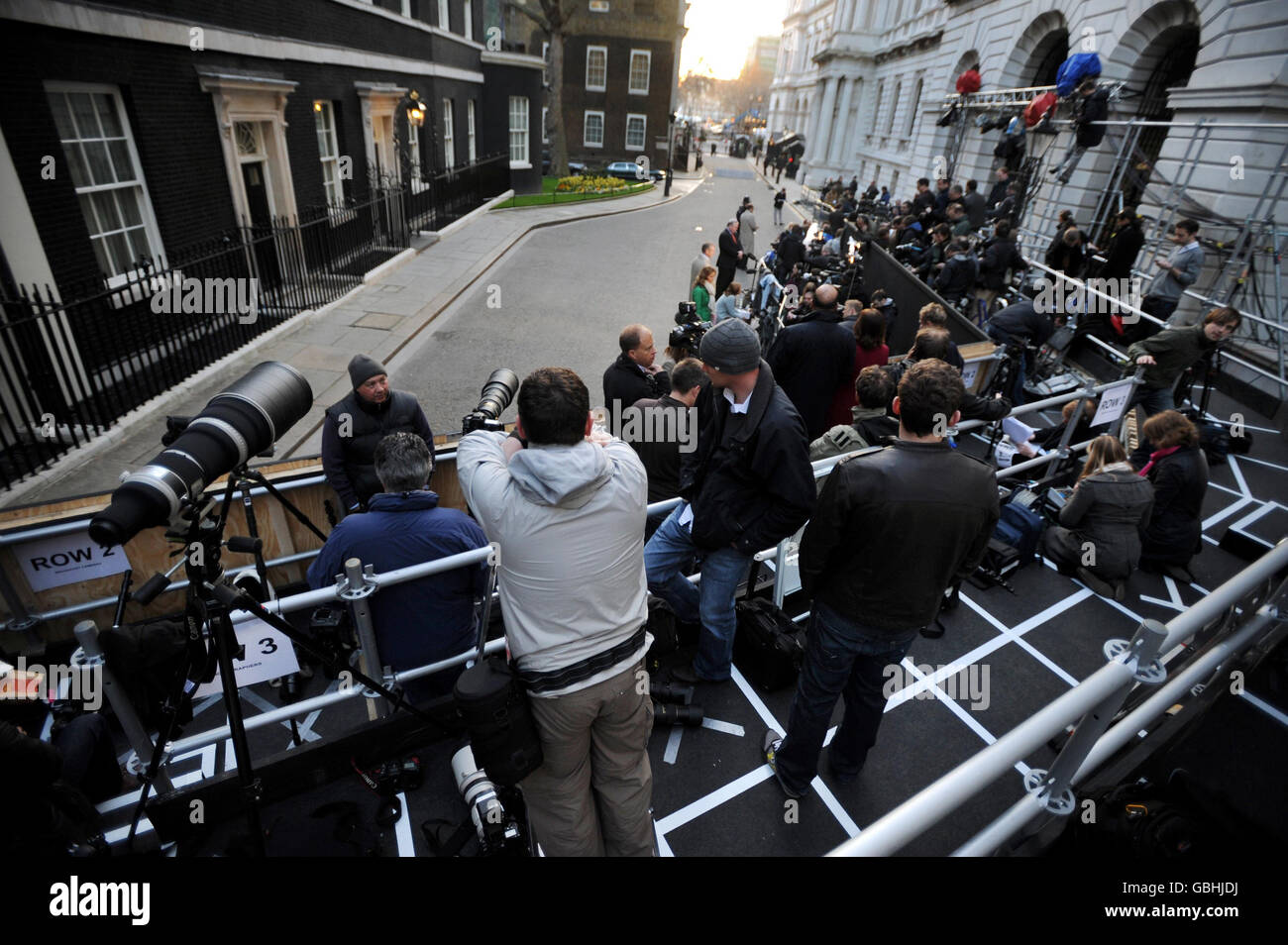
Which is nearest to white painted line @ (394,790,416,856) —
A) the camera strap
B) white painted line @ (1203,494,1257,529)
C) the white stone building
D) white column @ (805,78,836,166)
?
the camera strap

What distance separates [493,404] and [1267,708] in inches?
142

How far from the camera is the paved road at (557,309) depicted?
1031 cm

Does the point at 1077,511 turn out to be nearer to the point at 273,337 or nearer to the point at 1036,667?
the point at 1036,667

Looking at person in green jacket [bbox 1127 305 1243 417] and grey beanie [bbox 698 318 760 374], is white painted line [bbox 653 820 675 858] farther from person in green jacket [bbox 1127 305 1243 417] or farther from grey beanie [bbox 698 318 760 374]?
person in green jacket [bbox 1127 305 1243 417]

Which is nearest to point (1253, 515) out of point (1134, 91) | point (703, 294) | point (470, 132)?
point (703, 294)

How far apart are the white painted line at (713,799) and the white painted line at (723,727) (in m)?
0.25

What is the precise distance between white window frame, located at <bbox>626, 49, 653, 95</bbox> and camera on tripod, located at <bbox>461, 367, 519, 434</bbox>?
150 feet

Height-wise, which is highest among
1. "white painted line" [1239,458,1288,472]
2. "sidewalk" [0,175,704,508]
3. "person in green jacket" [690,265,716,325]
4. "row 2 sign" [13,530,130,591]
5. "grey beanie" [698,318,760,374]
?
"grey beanie" [698,318,760,374]

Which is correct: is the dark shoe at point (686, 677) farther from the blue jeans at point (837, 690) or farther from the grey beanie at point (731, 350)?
the grey beanie at point (731, 350)

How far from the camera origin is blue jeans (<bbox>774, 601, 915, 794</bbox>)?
9.47 feet

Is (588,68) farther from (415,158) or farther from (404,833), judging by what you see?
(404,833)

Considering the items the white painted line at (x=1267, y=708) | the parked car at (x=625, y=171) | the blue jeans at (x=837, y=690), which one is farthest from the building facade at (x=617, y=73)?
the white painted line at (x=1267, y=708)

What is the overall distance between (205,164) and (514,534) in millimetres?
11645
